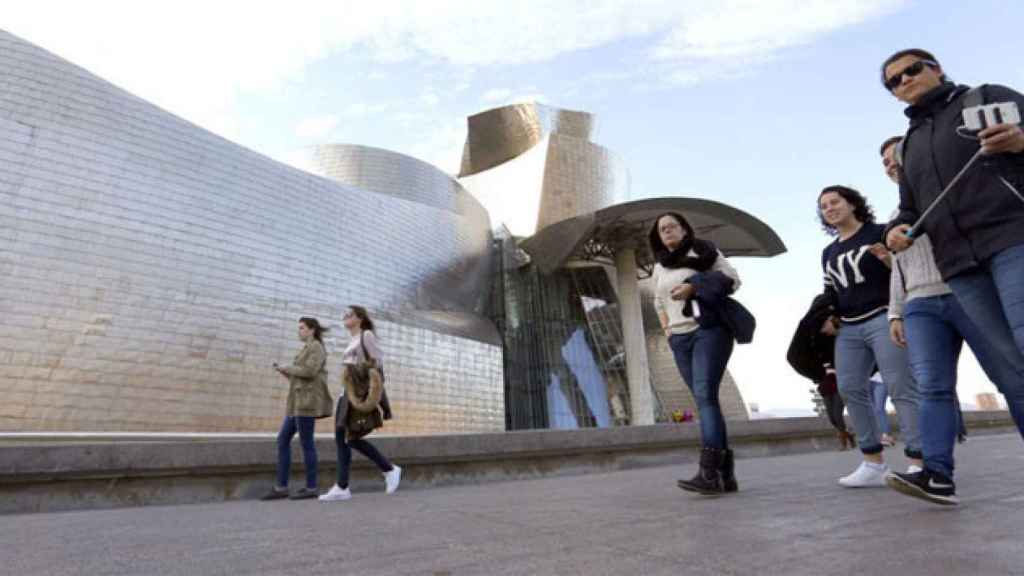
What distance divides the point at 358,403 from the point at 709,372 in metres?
2.64

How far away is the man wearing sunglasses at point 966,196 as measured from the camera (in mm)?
1993

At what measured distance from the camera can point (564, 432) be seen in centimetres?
701

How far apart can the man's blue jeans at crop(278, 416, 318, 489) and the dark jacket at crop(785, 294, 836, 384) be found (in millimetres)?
3565

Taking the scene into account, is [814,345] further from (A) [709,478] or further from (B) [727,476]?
(A) [709,478]

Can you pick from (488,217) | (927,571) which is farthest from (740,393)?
(927,571)

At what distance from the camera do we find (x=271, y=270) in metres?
15.3

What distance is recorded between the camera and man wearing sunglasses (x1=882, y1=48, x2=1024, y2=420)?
1993mm

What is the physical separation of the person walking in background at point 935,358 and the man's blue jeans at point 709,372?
2.77 feet

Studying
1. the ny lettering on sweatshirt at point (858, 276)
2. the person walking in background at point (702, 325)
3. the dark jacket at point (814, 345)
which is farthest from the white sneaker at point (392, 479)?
the ny lettering on sweatshirt at point (858, 276)

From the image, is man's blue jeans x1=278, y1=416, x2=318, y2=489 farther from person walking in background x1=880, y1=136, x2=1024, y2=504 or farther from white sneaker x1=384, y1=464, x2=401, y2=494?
person walking in background x1=880, y1=136, x2=1024, y2=504

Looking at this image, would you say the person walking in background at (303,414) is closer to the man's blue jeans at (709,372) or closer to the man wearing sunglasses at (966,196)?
the man's blue jeans at (709,372)

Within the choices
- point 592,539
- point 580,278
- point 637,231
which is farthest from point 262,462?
point 580,278

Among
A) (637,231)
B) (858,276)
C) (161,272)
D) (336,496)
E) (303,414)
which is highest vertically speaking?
(637,231)

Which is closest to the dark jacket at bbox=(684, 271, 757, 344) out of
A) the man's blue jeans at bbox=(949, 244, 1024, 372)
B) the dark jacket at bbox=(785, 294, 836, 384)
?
the dark jacket at bbox=(785, 294, 836, 384)
